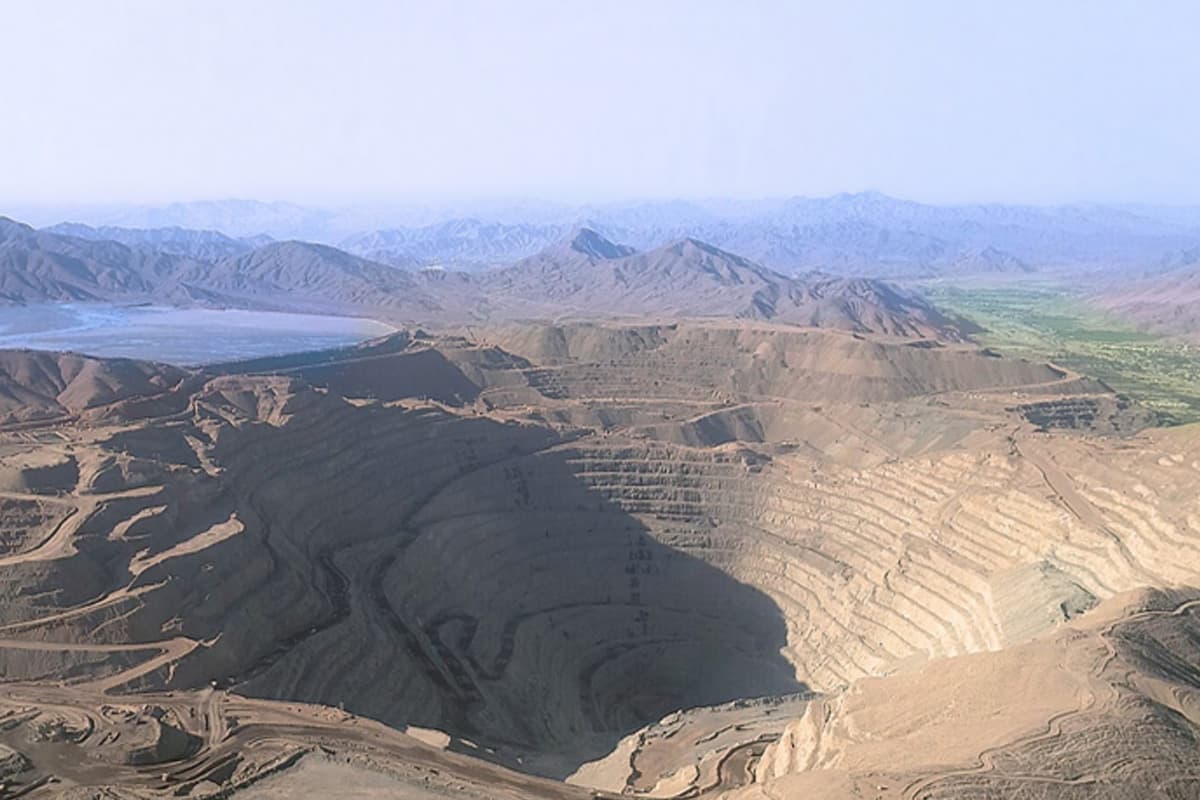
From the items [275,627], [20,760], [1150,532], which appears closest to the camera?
[20,760]

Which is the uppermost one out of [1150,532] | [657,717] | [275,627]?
[1150,532]

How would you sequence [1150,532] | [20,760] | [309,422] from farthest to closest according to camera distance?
[309,422]
[1150,532]
[20,760]

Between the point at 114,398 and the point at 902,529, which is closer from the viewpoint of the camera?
the point at 902,529

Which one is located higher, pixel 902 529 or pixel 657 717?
pixel 902 529

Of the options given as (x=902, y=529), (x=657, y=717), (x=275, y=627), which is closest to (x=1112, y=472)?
(x=902, y=529)

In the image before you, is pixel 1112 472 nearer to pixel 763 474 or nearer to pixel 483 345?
pixel 763 474

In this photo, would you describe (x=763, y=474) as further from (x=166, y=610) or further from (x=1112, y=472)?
(x=166, y=610)
